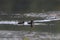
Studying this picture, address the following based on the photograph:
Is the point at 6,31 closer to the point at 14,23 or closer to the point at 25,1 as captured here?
the point at 14,23

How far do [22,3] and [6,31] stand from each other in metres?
0.35

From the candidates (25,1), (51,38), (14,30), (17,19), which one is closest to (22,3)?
(25,1)

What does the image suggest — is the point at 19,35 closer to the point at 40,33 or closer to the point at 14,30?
the point at 14,30

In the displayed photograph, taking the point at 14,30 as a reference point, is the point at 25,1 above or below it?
above

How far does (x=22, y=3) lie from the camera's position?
5.31ft

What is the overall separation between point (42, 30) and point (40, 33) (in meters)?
0.04

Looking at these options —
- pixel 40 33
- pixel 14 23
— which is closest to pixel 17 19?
pixel 14 23

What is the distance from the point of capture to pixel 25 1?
1.62 meters

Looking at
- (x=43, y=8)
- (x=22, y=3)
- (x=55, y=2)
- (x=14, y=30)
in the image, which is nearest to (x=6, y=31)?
(x=14, y=30)

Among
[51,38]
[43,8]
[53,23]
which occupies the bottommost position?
[51,38]

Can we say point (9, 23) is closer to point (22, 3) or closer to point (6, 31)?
point (6, 31)

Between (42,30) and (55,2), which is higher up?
(55,2)

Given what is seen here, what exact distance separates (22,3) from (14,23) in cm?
23

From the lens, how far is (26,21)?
163 centimetres
